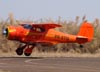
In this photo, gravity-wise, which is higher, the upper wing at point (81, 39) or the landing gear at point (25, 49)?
the upper wing at point (81, 39)

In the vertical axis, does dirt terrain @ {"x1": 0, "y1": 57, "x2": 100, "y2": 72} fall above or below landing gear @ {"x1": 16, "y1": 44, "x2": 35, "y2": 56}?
above

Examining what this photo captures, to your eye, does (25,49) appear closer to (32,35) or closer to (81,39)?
(32,35)

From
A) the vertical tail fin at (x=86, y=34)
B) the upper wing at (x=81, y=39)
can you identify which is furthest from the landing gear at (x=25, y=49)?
the vertical tail fin at (x=86, y=34)

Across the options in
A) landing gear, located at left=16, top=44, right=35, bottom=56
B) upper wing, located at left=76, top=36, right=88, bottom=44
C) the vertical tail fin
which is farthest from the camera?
the vertical tail fin


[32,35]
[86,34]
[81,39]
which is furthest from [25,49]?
[86,34]

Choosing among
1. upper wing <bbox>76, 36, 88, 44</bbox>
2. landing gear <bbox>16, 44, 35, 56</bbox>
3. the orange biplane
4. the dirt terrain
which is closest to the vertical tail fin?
upper wing <bbox>76, 36, 88, 44</bbox>

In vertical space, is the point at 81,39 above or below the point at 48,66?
below

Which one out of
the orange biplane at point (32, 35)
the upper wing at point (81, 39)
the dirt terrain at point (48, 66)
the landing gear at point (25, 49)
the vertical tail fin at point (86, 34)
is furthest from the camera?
the vertical tail fin at point (86, 34)

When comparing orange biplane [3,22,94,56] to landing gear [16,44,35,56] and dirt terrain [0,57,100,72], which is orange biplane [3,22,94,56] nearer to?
landing gear [16,44,35,56]

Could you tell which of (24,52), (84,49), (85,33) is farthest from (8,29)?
(84,49)

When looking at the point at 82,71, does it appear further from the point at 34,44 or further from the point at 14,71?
the point at 34,44

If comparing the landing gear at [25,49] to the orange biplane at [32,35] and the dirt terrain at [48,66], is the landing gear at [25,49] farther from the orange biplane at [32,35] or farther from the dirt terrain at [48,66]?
the dirt terrain at [48,66]

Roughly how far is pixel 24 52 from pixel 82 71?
14.9 metres

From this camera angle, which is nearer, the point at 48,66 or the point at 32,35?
the point at 48,66
